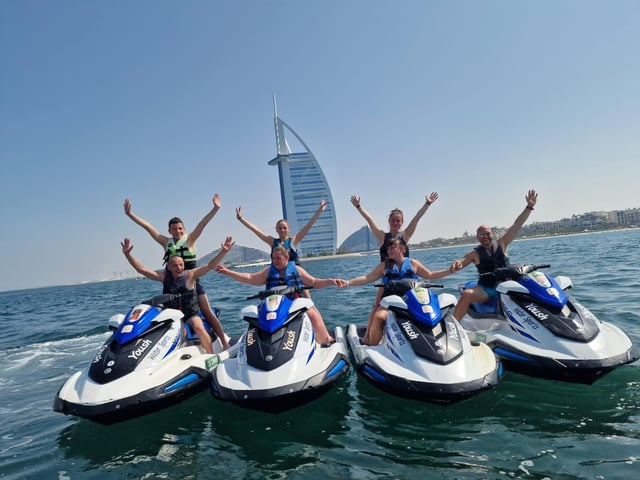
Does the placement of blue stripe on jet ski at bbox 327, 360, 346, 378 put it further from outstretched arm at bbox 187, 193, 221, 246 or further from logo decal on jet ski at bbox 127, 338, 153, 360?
outstretched arm at bbox 187, 193, 221, 246

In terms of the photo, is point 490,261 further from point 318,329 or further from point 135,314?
point 135,314

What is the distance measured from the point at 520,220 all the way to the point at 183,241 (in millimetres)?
4549

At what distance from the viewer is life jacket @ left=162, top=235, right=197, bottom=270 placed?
550 cm

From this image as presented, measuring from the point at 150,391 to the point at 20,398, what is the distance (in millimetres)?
2869

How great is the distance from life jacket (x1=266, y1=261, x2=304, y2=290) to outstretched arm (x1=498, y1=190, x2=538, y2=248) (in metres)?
2.70

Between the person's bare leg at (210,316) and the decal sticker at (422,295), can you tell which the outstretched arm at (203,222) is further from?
the decal sticker at (422,295)

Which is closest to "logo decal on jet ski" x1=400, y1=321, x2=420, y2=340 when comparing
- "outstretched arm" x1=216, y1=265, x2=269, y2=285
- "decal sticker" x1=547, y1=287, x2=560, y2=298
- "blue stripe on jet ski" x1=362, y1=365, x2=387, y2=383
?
"blue stripe on jet ski" x1=362, y1=365, x2=387, y2=383

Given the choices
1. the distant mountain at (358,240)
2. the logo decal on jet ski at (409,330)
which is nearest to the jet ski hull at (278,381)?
the logo decal on jet ski at (409,330)

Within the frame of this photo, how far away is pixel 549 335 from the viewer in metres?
3.76

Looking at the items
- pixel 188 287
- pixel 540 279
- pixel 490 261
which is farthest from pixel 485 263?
pixel 188 287

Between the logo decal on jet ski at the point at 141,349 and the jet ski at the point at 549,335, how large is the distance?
326 centimetres

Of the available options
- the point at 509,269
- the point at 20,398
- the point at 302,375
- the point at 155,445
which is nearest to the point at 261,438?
the point at 302,375

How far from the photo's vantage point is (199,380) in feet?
12.8

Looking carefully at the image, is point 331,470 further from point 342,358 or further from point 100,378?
point 100,378
